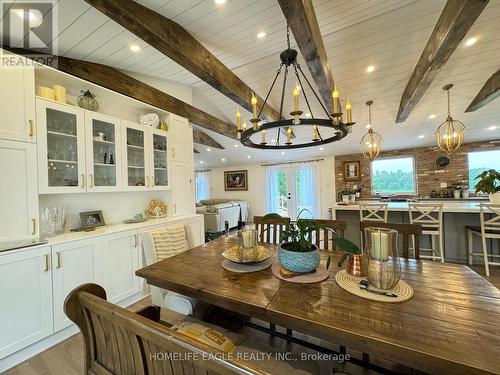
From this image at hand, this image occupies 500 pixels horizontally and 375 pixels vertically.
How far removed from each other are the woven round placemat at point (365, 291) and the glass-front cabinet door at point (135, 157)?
248cm

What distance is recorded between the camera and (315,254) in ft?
4.05

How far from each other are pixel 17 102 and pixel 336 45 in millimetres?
3228

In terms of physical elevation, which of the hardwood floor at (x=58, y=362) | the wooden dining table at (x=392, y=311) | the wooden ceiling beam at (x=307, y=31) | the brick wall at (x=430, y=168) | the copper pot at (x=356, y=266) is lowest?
the hardwood floor at (x=58, y=362)

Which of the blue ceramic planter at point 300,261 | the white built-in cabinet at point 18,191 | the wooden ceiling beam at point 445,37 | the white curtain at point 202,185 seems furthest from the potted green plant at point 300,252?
the white curtain at point 202,185

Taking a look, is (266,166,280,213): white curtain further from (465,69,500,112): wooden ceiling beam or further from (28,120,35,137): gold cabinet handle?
(28,120,35,137): gold cabinet handle

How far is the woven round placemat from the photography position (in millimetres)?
959

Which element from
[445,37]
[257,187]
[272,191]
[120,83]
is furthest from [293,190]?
[120,83]

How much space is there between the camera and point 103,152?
242cm

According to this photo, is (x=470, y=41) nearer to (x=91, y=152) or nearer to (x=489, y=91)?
(x=489, y=91)

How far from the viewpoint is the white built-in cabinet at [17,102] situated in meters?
1.64

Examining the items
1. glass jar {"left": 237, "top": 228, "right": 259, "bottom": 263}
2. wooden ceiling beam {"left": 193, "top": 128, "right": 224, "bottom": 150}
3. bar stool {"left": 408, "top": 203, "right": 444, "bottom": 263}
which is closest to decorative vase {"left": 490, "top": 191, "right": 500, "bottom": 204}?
bar stool {"left": 408, "top": 203, "right": 444, "bottom": 263}

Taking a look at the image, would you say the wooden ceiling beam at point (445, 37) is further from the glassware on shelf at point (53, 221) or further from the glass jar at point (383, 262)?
the glassware on shelf at point (53, 221)

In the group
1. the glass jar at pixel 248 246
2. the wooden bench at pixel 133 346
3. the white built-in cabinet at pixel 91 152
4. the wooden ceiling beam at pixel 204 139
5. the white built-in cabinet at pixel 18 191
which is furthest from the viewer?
the wooden ceiling beam at pixel 204 139

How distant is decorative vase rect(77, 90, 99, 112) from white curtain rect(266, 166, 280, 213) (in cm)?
602
